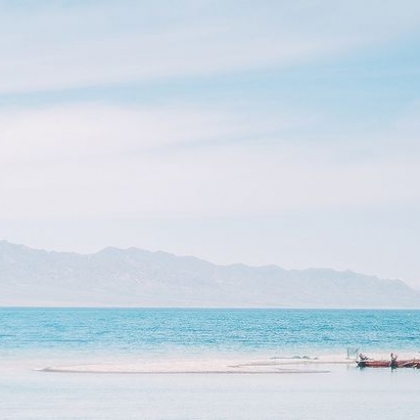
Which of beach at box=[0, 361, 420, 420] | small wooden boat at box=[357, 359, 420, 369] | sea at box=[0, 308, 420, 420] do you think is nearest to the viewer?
beach at box=[0, 361, 420, 420]

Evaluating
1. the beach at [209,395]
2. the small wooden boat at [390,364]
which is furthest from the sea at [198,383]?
the small wooden boat at [390,364]

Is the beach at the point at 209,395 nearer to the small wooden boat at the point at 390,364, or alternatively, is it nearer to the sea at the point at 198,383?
the sea at the point at 198,383

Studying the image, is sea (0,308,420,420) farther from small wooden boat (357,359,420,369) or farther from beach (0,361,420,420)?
small wooden boat (357,359,420,369)

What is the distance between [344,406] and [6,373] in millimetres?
33719

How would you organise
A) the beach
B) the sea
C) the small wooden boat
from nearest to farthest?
the beach
the sea
the small wooden boat

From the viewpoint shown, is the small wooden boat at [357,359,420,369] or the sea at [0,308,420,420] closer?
the sea at [0,308,420,420]

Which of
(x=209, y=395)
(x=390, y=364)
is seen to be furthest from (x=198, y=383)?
(x=390, y=364)

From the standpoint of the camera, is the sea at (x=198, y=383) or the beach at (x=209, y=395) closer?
the beach at (x=209, y=395)

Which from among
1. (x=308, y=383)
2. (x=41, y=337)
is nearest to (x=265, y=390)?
(x=308, y=383)

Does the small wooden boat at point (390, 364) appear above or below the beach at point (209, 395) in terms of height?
above

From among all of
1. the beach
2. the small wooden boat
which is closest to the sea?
the beach

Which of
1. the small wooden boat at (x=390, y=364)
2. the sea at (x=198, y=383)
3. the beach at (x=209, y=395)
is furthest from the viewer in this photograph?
the small wooden boat at (x=390, y=364)

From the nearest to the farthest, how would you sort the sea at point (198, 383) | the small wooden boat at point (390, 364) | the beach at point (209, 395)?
the beach at point (209, 395), the sea at point (198, 383), the small wooden boat at point (390, 364)

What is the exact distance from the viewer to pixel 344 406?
70.0m
